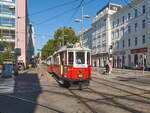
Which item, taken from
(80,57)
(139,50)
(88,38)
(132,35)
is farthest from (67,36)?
(80,57)

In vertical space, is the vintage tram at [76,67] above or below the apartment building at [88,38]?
below

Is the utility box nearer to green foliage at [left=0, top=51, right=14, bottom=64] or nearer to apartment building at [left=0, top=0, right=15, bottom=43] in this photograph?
green foliage at [left=0, top=51, right=14, bottom=64]

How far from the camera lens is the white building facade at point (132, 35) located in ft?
95.2

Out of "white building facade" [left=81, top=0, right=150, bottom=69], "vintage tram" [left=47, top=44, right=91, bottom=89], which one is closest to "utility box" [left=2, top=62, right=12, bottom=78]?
"vintage tram" [left=47, top=44, right=91, bottom=89]

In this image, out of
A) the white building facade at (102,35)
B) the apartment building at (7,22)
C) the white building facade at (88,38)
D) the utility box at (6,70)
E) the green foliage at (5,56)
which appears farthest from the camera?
the white building facade at (88,38)

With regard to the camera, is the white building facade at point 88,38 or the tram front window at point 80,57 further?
the white building facade at point 88,38

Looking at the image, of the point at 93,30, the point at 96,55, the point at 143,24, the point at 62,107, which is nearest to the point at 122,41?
the point at 143,24

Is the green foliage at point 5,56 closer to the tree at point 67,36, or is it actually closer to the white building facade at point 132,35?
the tree at point 67,36

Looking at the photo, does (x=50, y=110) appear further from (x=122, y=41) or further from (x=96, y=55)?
(x=96, y=55)

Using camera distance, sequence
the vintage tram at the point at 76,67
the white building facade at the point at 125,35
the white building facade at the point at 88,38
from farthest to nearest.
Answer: the white building facade at the point at 88,38, the white building facade at the point at 125,35, the vintage tram at the point at 76,67

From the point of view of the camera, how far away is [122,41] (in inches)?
1443

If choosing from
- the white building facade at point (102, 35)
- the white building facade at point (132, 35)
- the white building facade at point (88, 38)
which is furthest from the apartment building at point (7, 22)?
the white building facade at point (88, 38)

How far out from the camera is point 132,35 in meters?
33.0

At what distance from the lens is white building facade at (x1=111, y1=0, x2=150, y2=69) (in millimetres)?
29008
